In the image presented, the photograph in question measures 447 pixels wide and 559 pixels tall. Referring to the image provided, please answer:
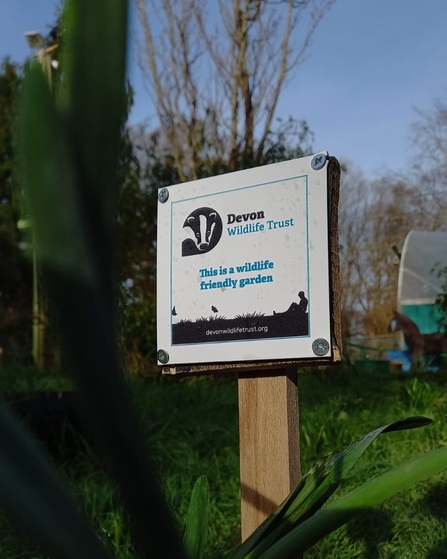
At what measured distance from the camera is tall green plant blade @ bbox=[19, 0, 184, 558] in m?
0.20

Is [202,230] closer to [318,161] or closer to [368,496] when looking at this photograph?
[318,161]

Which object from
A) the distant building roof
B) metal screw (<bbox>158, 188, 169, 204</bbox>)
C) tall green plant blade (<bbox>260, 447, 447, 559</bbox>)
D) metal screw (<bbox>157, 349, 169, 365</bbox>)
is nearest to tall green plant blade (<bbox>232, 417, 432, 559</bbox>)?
tall green plant blade (<bbox>260, 447, 447, 559</bbox>)

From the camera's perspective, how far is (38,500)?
0.20 metres

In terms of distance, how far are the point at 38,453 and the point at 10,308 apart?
6560 millimetres

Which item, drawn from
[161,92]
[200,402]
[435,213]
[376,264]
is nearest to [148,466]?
[200,402]

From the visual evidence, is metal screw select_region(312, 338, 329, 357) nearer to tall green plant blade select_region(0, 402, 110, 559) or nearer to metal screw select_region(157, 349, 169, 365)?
metal screw select_region(157, 349, 169, 365)

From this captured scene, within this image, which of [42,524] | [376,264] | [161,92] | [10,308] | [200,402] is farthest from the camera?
[376,264]

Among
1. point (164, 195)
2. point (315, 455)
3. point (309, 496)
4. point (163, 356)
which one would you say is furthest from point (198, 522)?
point (315, 455)

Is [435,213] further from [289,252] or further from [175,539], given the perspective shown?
[175,539]

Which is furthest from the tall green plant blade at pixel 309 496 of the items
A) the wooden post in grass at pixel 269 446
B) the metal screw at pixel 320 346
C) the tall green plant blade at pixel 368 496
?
the wooden post in grass at pixel 269 446

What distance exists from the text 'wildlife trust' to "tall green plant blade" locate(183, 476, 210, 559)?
0.44 m

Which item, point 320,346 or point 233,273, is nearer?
point 320,346

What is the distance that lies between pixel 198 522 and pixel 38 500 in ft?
2.47

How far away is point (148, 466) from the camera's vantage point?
8.0 inches
